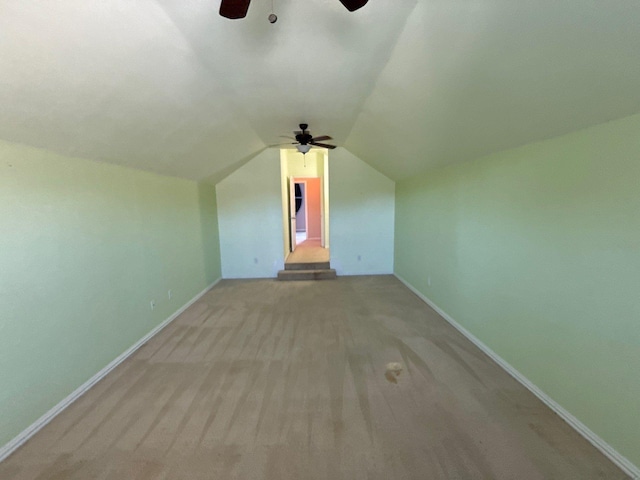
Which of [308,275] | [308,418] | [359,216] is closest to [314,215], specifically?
[359,216]

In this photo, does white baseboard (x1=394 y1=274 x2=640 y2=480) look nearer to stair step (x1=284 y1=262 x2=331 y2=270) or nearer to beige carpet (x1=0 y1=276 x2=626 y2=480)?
beige carpet (x1=0 y1=276 x2=626 y2=480)

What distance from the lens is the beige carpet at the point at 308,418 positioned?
1586 mm

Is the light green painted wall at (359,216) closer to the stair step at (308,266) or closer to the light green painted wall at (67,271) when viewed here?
the stair step at (308,266)

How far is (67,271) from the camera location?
7.02 ft

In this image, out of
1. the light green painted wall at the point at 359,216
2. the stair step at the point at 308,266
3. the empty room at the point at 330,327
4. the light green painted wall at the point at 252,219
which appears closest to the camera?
the empty room at the point at 330,327

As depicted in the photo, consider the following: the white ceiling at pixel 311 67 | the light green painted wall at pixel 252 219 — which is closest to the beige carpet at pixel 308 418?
the white ceiling at pixel 311 67

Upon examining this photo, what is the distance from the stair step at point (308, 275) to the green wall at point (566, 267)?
2.90 m

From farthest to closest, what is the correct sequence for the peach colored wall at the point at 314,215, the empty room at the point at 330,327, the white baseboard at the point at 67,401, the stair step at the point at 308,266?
the peach colored wall at the point at 314,215 < the stair step at the point at 308,266 < the white baseboard at the point at 67,401 < the empty room at the point at 330,327

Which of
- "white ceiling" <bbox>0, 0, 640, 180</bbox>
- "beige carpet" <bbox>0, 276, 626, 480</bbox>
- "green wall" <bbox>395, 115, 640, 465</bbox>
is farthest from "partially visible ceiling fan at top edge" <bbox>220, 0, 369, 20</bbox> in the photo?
"beige carpet" <bbox>0, 276, 626, 480</bbox>

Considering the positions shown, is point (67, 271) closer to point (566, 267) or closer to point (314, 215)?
point (566, 267)

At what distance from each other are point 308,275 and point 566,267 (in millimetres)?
4219

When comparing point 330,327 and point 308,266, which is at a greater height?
point 308,266

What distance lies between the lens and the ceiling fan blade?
1193 millimetres

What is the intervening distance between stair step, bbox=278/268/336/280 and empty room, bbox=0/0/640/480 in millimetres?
2206
